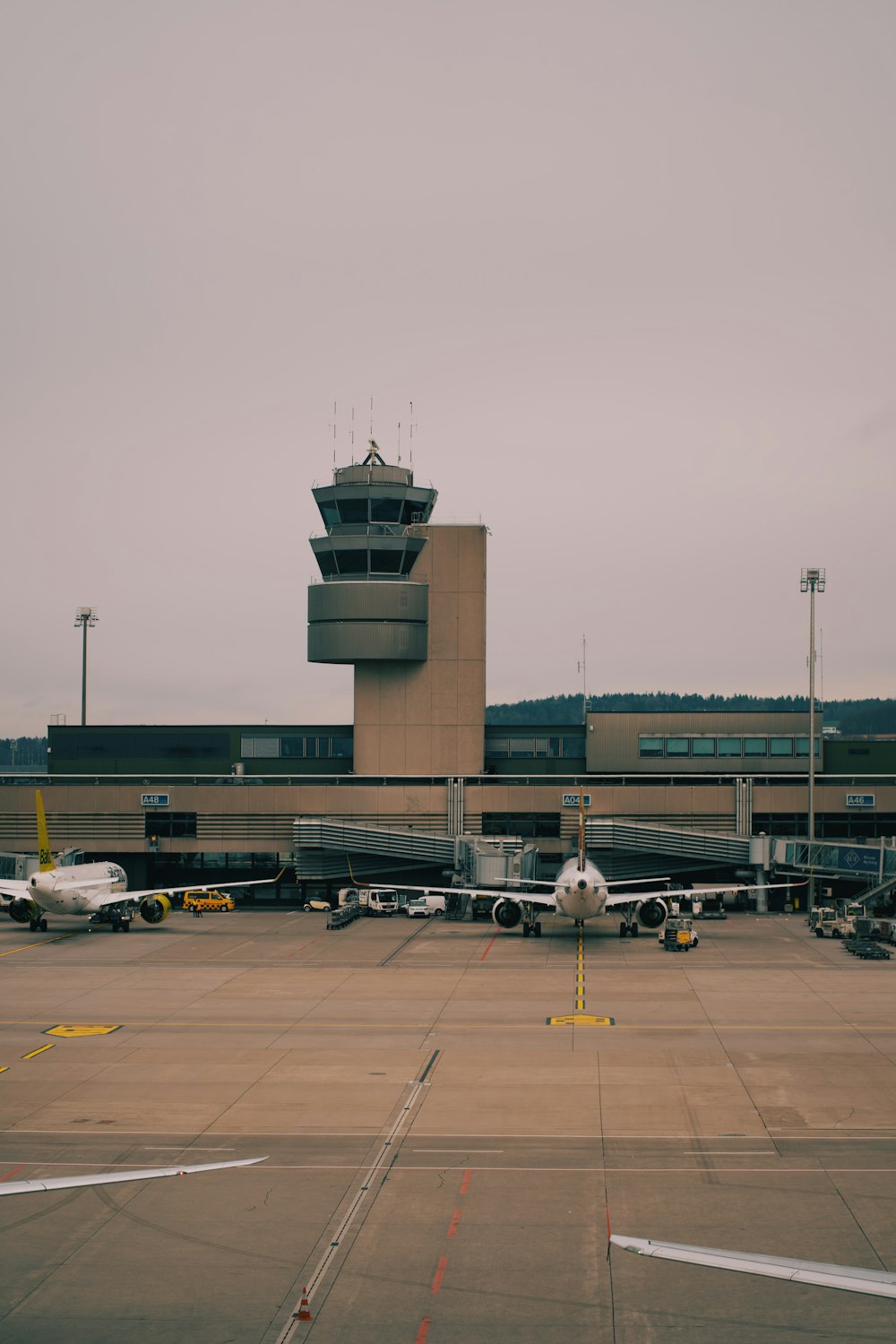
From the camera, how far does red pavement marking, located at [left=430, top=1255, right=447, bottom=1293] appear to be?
24891 mm

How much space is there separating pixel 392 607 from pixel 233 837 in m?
21.7

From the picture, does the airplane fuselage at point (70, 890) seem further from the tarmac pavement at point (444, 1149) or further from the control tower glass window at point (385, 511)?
the control tower glass window at point (385, 511)

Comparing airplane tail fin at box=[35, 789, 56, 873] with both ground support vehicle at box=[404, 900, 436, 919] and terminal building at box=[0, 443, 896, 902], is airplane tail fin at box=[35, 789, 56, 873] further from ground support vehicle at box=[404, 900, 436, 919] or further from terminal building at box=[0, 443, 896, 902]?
ground support vehicle at box=[404, 900, 436, 919]

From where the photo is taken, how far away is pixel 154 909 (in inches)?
3346

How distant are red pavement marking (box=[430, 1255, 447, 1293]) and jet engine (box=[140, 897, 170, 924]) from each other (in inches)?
2404

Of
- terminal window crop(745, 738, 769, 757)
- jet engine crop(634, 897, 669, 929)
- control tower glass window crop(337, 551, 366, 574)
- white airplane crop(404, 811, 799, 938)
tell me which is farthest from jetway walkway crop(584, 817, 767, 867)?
control tower glass window crop(337, 551, 366, 574)

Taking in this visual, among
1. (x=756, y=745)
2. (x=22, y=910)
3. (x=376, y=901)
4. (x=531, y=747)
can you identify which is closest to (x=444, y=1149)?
(x=22, y=910)

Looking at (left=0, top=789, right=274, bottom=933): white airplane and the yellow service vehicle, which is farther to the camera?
the yellow service vehicle

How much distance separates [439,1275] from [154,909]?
2458 inches

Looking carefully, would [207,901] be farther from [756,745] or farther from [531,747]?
[756,745]

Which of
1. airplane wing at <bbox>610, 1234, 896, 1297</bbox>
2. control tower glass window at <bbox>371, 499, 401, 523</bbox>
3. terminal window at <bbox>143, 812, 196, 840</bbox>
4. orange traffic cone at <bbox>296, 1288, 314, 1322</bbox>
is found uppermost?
control tower glass window at <bbox>371, 499, 401, 523</bbox>

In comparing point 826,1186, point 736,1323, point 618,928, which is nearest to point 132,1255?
point 736,1323

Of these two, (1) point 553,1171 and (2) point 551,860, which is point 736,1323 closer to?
(1) point 553,1171

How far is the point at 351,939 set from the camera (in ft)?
265
